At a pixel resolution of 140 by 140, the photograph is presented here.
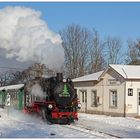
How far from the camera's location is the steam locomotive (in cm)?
2064

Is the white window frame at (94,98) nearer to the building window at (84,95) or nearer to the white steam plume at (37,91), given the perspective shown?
the building window at (84,95)

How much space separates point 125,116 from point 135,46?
127 ft

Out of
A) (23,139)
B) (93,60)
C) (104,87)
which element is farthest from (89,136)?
(93,60)

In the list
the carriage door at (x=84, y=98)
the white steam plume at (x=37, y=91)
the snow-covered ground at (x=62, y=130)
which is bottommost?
the snow-covered ground at (x=62, y=130)

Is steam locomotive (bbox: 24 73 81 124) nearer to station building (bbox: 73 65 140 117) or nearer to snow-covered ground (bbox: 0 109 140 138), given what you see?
snow-covered ground (bbox: 0 109 140 138)

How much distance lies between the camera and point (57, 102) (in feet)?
68.8

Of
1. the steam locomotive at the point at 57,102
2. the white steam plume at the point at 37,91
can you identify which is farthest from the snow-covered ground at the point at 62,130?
the white steam plume at the point at 37,91

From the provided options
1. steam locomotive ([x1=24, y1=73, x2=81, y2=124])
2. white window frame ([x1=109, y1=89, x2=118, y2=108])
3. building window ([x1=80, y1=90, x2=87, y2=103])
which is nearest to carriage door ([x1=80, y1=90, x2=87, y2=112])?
building window ([x1=80, y1=90, x2=87, y2=103])

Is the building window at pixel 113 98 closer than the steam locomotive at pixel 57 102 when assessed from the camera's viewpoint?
No

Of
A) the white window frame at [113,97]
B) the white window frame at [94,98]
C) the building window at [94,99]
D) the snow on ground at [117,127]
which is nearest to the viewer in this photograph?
the snow on ground at [117,127]

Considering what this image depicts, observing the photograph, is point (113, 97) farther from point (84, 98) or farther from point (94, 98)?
point (84, 98)

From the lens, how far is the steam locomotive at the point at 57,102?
20641 millimetres

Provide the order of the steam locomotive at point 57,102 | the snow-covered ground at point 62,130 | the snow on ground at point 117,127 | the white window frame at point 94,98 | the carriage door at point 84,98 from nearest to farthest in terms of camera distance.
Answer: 1. the snow-covered ground at point 62,130
2. the snow on ground at point 117,127
3. the steam locomotive at point 57,102
4. the white window frame at point 94,98
5. the carriage door at point 84,98

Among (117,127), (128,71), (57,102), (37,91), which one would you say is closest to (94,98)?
(128,71)
